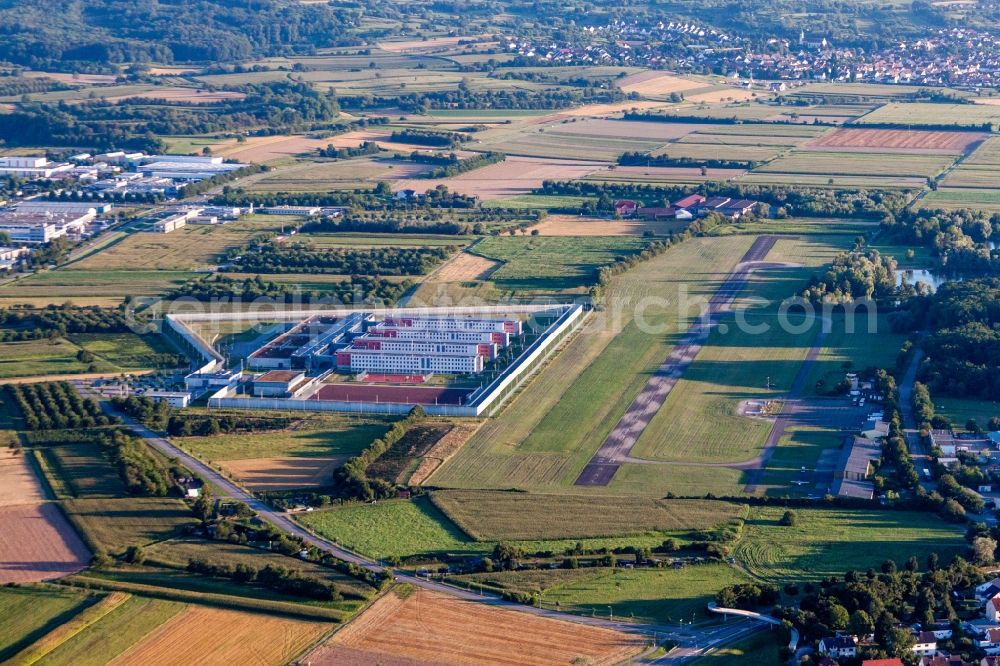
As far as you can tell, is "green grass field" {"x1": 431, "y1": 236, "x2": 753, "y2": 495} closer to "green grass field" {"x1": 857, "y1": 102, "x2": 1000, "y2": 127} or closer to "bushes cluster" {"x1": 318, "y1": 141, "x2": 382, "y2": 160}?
"bushes cluster" {"x1": 318, "y1": 141, "x2": 382, "y2": 160}

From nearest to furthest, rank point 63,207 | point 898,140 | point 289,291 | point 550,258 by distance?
1. point 289,291
2. point 550,258
3. point 63,207
4. point 898,140

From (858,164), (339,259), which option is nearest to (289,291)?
(339,259)

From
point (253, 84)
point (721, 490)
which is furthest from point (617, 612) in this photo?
point (253, 84)

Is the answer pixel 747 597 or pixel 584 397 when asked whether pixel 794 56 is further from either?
→ pixel 747 597

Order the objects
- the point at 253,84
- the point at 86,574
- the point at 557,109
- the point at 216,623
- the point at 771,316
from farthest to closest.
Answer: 1. the point at 253,84
2. the point at 557,109
3. the point at 771,316
4. the point at 86,574
5. the point at 216,623

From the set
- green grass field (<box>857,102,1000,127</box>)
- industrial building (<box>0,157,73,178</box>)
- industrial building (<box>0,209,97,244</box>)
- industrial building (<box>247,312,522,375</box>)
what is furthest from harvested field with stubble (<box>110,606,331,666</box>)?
green grass field (<box>857,102,1000,127</box>)

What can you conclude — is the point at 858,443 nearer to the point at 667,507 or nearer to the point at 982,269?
the point at 667,507

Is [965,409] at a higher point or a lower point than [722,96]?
higher

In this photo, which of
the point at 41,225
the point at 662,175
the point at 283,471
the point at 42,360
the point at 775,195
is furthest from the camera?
the point at 662,175

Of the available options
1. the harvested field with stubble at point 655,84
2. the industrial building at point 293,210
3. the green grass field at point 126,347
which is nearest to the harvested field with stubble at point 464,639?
the green grass field at point 126,347
